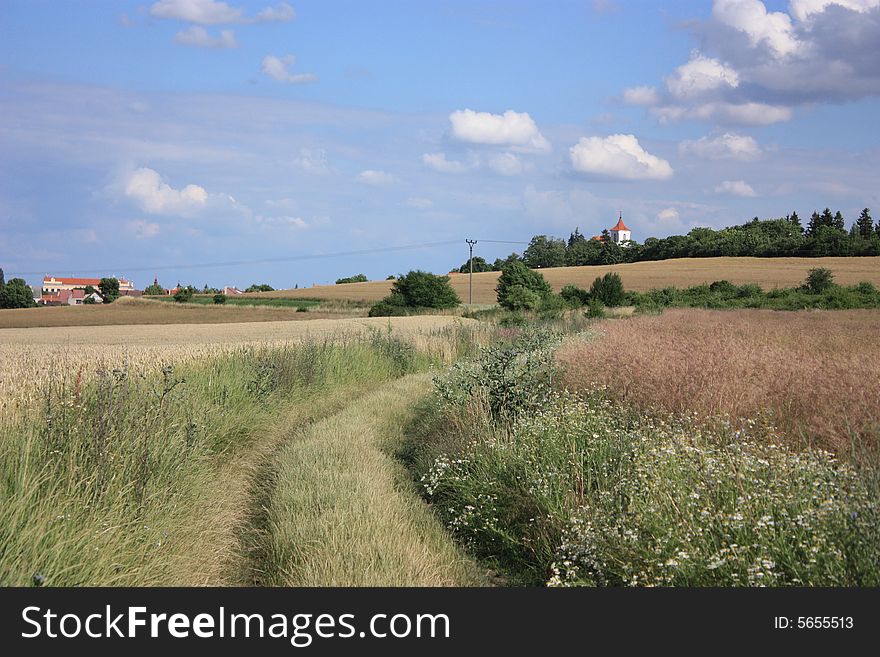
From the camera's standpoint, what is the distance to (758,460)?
5.94 meters

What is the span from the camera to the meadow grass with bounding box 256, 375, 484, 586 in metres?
5.85

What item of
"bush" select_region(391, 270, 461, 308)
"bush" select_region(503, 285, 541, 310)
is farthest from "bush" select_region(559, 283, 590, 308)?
"bush" select_region(391, 270, 461, 308)

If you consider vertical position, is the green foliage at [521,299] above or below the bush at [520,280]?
below

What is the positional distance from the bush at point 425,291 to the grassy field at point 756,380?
56728 millimetres

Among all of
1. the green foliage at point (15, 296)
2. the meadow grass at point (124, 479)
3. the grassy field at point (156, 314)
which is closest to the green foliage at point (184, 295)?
the grassy field at point (156, 314)

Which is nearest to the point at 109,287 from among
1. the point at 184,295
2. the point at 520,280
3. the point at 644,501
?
the point at 184,295

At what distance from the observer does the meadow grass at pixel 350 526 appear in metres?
5.85

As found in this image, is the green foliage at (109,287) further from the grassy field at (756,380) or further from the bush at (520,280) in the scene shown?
the grassy field at (756,380)

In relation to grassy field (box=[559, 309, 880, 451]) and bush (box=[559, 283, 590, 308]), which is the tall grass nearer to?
grassy field (box=[559, 309, 880, 451])

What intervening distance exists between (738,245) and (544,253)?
34.4 metres

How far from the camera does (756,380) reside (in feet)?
28.6

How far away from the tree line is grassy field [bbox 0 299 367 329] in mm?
29194
